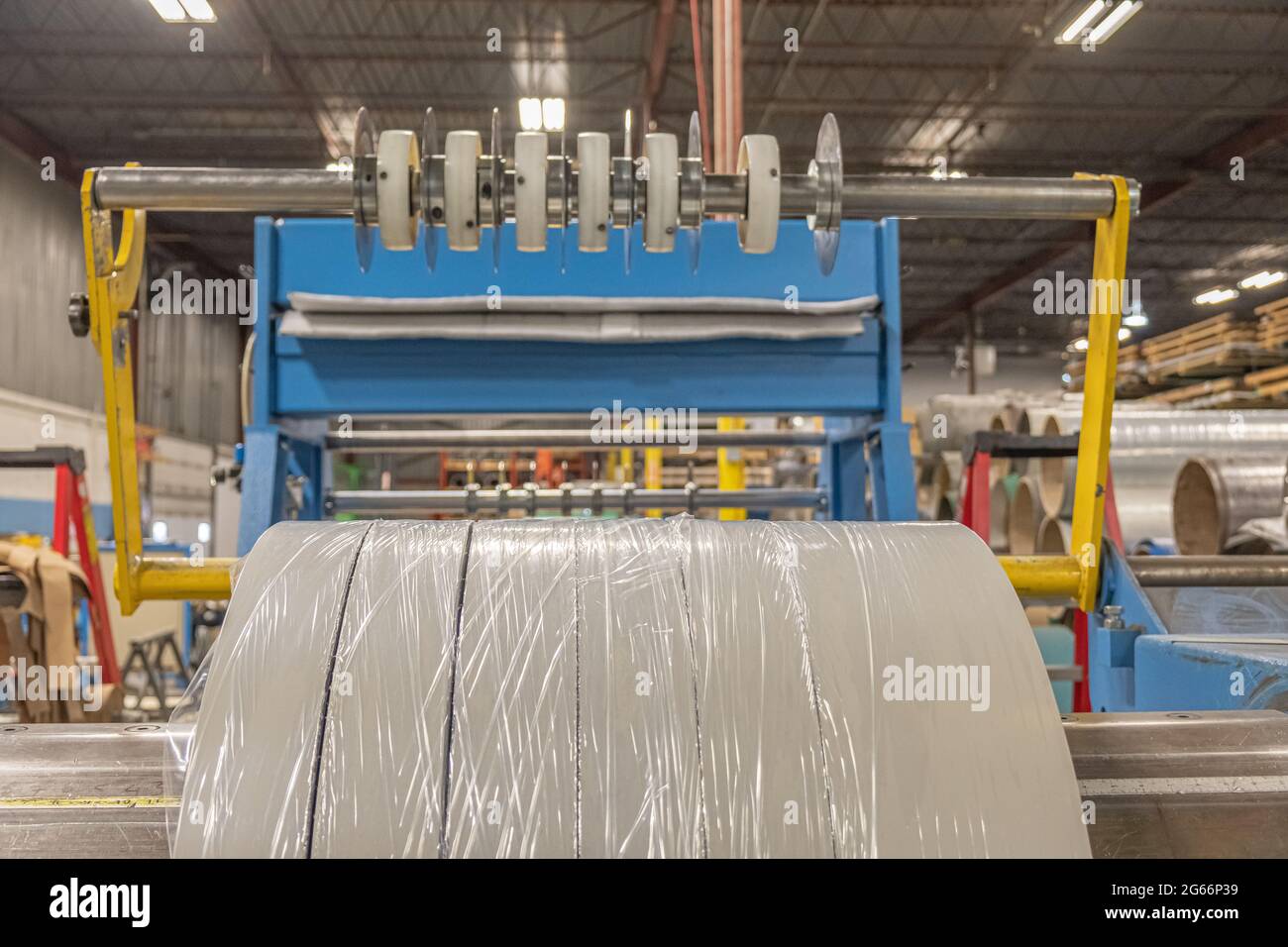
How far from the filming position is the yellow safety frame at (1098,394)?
146 centimetres

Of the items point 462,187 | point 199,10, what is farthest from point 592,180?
point 199,10

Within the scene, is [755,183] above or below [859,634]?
above

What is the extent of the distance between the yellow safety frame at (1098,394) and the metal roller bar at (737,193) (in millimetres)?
38

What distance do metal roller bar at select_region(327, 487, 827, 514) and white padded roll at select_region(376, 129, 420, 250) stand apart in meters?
2.13

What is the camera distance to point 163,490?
13.2 metres

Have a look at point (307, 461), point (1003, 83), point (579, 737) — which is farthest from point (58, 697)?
point (1003, 83)

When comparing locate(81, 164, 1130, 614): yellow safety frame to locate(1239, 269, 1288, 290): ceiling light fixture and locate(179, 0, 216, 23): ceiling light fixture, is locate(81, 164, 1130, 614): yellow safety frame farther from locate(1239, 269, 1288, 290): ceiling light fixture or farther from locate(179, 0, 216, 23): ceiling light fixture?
locate(1239, 269, 1288, 290): ceiling light fixture

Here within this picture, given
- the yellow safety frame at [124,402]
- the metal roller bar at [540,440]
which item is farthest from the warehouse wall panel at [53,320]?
the yellow safety frame at [124,402]

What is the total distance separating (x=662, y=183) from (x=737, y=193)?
129 millimetres

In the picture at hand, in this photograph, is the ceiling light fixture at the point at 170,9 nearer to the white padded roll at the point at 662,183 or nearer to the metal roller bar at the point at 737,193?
the metal roller bar at the point at 737,193

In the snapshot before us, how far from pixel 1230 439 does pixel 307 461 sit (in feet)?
15.2

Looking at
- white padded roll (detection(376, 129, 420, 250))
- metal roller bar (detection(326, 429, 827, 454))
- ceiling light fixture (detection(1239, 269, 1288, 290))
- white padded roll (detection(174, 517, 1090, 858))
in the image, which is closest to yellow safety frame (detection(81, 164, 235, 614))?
white padded roll (detection(376, 129, 420, 250))
